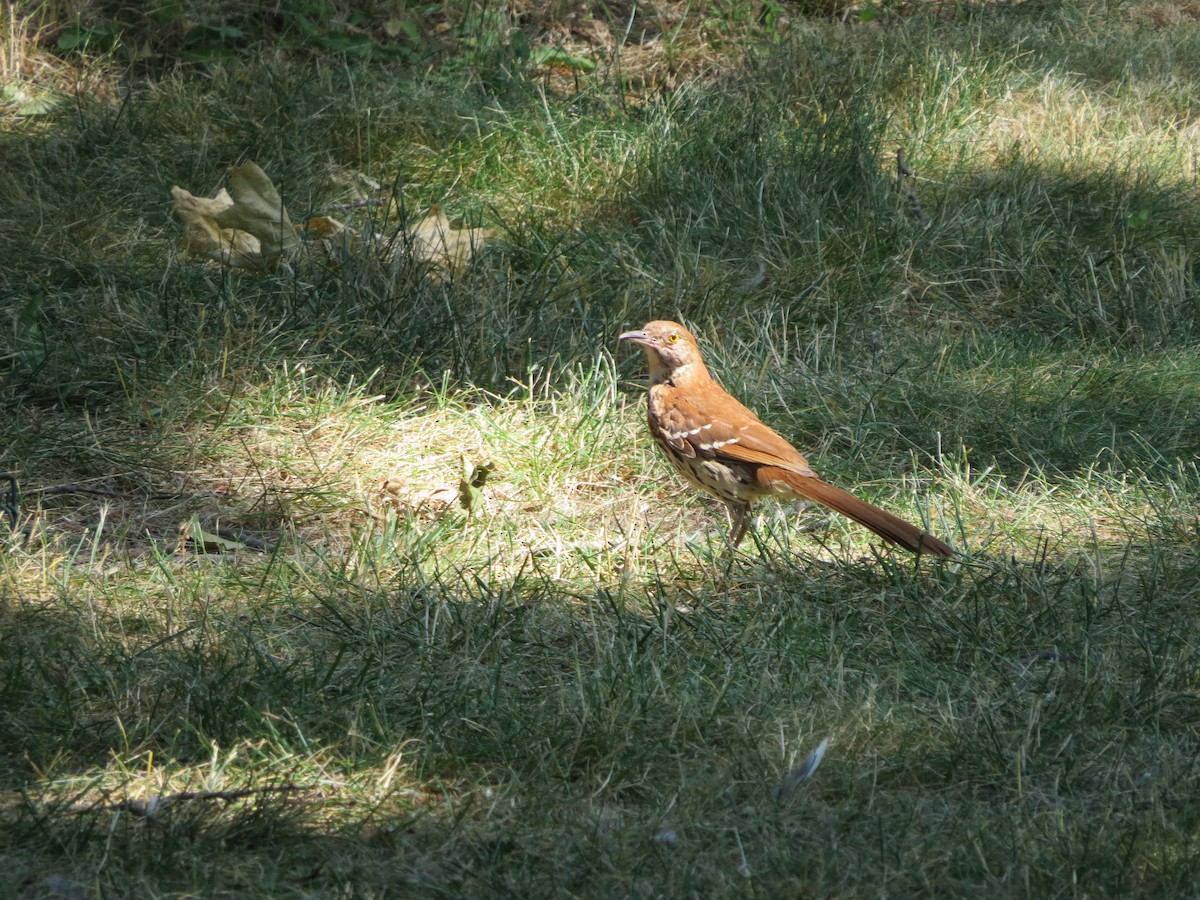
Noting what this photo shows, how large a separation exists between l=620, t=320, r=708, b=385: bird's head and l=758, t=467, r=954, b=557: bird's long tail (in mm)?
565

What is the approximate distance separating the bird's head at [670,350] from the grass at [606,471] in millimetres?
259

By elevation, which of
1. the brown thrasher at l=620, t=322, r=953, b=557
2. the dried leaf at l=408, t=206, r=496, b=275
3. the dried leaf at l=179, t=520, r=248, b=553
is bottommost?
the dried leaf at l=179, t=520, r=248, b=553

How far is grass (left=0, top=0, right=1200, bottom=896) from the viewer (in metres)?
2.99

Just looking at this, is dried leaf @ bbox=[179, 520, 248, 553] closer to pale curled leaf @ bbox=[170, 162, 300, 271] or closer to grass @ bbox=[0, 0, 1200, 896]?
grass @ bbox=[0, 0, 1200, 896]

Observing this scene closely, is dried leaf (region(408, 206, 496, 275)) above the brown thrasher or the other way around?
the other way around

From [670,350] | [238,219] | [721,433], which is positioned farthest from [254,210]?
[721,433]

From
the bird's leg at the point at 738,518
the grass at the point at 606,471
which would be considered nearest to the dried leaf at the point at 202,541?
the grass at the point at 606,471

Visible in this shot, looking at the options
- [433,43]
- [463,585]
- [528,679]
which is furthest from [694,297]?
[433,43]

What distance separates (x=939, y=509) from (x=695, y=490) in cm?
89

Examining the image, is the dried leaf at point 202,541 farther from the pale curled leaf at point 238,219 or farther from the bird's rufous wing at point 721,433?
the pale curled leaf at point 238,219

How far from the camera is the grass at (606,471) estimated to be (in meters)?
2.99

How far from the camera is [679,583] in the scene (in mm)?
4137

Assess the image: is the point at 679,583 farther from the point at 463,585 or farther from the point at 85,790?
the point at 85,790

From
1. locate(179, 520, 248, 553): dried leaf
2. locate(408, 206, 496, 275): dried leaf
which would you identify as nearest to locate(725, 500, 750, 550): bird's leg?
locate(179, 520, 248, 553): dried leaf
